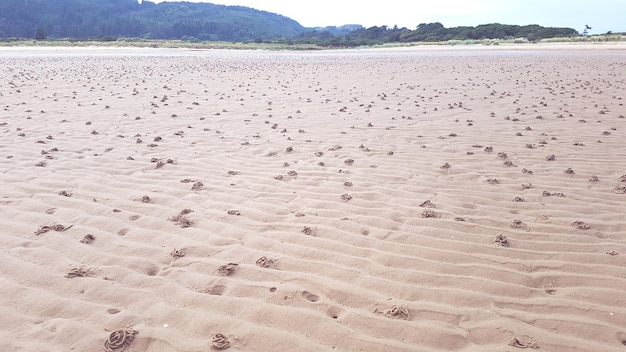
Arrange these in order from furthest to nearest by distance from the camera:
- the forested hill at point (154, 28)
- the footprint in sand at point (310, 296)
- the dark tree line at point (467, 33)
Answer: the forested hill at point (154, 28)
the dark tree line at point (467, 33)
the footprint in sand at point (310, 296)

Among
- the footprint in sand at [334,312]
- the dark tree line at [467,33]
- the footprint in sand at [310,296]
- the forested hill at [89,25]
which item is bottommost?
the footprint in sand at [334,312]

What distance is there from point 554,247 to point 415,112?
24.5 feet

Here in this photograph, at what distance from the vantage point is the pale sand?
325 cm

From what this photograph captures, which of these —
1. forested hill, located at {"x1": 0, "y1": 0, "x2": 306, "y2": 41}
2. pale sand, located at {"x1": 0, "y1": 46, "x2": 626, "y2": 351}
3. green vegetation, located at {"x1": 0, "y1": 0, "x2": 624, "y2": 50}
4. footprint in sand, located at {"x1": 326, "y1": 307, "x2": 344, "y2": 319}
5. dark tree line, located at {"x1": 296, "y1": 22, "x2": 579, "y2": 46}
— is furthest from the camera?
forested hill, located at {"x1": 0, "y1": 0, "x2": 306, "y2": 41}

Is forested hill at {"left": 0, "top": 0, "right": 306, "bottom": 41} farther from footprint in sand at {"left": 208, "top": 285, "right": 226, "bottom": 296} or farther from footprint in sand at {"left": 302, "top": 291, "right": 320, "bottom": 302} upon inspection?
footprint in sand at {"left": 302, "top": 291, "right": 320, "bottom": 302}

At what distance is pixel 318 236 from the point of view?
4566 mm

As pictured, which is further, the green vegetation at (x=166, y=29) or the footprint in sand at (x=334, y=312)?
the green vegetation at (x=166, y=29)

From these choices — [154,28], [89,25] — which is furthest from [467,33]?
[89,25]

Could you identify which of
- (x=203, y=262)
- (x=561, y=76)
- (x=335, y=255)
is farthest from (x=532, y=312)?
(x=561, y=76)

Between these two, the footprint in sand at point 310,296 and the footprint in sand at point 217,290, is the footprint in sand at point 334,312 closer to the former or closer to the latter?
the footprint in sand at point 310,296

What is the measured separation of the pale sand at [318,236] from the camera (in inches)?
128

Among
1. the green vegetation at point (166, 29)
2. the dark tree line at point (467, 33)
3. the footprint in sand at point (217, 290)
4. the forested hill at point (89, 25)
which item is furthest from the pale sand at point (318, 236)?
the forested hill at point (89, 25)

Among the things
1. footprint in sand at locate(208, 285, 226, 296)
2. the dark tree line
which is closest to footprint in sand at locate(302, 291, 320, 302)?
footprint in sand at locate(208, 285, 226, 296)

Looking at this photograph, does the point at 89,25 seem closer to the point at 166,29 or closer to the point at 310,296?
the point at 166,29
